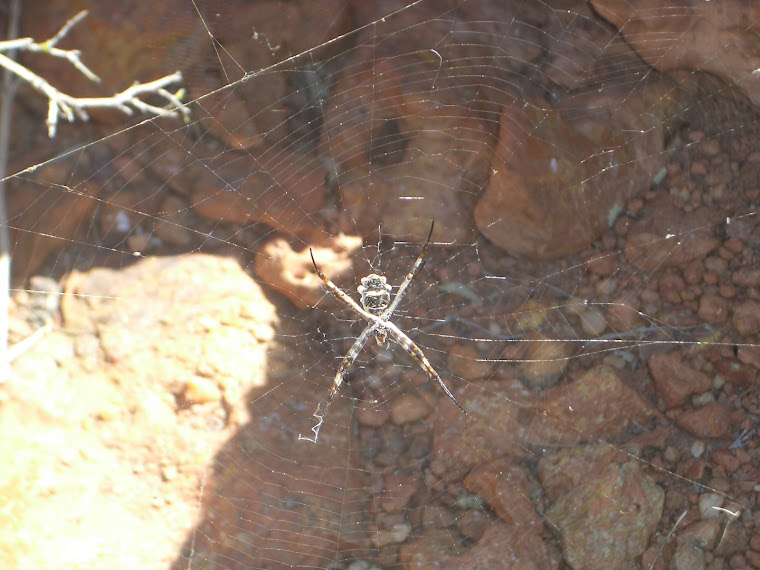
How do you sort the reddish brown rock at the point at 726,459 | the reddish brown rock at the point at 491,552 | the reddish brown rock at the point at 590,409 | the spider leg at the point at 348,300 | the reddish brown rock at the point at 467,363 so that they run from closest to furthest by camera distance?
the reddish brown rock at the point at 726,459 < the reddish brown rock at the point at 491,552 < the reddish brown rock at the point at 590,409 < the reddish brown rock at the point at 467,363 < the spider leg at the point at 348,300

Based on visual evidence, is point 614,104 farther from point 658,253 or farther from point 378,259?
point 378,259

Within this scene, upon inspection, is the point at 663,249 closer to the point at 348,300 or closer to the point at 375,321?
the point at 375,321

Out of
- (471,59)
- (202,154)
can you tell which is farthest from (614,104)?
(202,154)

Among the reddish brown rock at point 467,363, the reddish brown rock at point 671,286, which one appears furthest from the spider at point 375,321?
the reddish brown rock at point 671,286

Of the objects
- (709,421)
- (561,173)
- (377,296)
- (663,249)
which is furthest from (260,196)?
(709,421)

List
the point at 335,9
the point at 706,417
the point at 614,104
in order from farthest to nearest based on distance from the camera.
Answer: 1. the point at 335,9
2. the point at 614,104
3. the point at 706,417

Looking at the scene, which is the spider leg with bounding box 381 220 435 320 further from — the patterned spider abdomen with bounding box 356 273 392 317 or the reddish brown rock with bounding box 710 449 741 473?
the reddish brown rock with bounding box 710 449 741 473

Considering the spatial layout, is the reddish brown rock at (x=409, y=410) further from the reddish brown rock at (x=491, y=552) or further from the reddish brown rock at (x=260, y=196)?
the reddish brown rock at (x=260, y=196)
